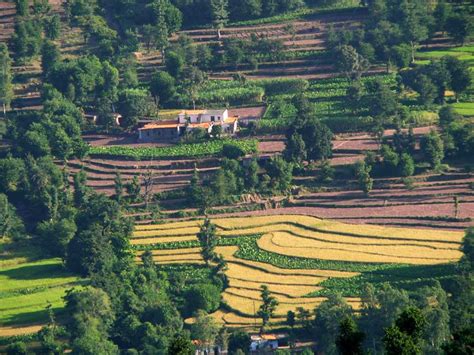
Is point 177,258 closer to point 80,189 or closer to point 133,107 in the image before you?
point 80,189

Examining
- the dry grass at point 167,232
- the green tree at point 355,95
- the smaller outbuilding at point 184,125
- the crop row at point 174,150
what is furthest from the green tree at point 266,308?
the green tree at point 355,95

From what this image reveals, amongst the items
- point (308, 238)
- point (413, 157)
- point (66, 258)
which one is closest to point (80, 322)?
point (66, 258)

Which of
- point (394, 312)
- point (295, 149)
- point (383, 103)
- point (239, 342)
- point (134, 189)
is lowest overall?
point (239, 342)

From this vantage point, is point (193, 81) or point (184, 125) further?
point (193, 81)

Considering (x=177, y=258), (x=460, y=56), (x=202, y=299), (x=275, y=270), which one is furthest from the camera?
(x=460, y=56)

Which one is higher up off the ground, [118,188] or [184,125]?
[184,125]

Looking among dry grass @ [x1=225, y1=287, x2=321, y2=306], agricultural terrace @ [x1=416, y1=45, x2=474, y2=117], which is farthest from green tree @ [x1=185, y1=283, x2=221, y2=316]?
agricultural terrace @ [x1=416, y1=45, x2=474, y2=117]

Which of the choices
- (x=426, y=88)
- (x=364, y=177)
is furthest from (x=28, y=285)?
(x=426, y=88)
